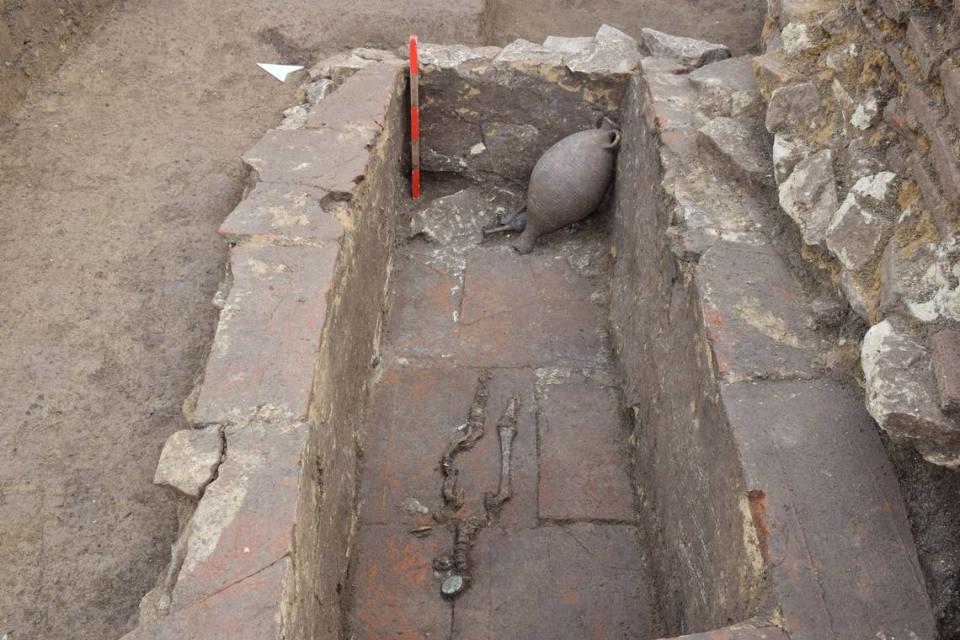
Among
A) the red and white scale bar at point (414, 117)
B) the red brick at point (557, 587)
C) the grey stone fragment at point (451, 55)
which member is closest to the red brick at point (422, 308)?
the red and white scale bar at point (414, 117)

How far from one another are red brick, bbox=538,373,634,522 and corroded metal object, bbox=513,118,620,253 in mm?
1018

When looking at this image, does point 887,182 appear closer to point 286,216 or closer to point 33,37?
point 286,216

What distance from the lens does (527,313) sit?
4203 mm

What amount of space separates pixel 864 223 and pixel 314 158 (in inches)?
86.5

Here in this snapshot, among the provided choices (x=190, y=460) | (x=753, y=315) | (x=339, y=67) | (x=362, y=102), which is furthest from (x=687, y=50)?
(x=190, y=460)

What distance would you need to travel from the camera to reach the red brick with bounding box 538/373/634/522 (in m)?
3.32

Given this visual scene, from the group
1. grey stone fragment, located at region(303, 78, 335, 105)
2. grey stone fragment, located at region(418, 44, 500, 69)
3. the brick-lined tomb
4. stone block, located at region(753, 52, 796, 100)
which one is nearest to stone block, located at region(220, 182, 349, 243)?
the brick-lined tomb

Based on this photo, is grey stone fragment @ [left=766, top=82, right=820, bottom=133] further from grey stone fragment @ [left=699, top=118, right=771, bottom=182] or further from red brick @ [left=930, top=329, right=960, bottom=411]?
red brick @ [left=930, top=329, right=960, bottom=411]

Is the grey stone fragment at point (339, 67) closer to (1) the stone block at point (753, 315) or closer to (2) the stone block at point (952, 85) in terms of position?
(1) the stone block at point (753, 315)

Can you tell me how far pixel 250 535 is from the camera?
6.88 feet

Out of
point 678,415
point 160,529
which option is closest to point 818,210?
point 678,415

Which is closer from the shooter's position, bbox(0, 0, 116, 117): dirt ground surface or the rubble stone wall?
the rubble stone wall

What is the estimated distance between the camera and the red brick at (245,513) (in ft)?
6.58

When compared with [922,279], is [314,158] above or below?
below
